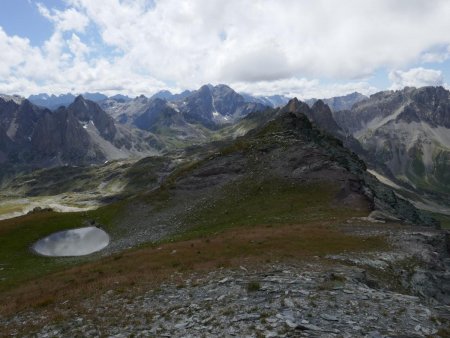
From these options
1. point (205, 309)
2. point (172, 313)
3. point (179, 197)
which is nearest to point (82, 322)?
point (172, 313)

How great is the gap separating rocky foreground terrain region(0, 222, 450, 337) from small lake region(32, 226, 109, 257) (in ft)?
122

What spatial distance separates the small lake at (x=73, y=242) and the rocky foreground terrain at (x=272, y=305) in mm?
37207

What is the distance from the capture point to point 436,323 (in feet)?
63.8

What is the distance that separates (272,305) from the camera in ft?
71.4

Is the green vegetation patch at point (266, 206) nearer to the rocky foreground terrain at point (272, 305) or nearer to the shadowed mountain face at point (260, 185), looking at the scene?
the shadowed mountain face at point (260, 185)

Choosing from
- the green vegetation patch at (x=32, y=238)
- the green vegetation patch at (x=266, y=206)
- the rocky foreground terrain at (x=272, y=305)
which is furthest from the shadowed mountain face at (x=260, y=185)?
the rocky foreground terrain at (x=272, y=305)

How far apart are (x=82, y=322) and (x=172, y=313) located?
16.4ft

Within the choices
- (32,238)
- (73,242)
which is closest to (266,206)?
(73,242)

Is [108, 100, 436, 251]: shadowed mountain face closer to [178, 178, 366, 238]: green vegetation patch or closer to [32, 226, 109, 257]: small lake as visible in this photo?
[178, 178, 366, 238]: green vegetation patch

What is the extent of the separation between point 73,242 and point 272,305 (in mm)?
54984

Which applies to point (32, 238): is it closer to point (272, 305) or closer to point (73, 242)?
point (73, 242)

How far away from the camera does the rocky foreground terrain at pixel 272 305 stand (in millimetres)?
19188

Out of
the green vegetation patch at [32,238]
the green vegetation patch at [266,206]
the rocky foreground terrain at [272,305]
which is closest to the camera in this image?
the rocky foreground terrain at [272,305]

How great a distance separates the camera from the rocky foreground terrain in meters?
19.2
